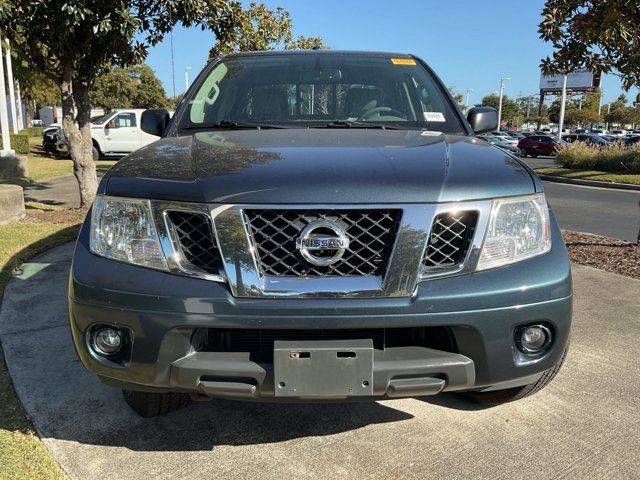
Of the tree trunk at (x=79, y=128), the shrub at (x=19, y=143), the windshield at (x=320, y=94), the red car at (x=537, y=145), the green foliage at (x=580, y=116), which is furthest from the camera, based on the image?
the green foliage at (x=580, y=116)

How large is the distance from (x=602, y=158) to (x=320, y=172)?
20882 mm

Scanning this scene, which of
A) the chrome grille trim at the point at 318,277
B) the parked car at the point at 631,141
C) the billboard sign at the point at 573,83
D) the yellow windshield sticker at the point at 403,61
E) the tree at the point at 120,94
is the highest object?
the billboard sign at the point at 573,83

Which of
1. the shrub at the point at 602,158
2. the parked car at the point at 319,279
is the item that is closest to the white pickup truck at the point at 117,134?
the shrub at the point at 602,158

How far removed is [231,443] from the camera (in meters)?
2.45

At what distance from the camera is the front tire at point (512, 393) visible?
2371mm

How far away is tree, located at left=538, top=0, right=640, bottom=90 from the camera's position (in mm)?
5602

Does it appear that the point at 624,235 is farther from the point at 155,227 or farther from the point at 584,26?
the point at 155,227

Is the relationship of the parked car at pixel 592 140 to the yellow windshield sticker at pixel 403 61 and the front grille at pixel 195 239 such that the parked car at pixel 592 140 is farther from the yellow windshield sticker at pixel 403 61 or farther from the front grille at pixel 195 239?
the front grille at pixel 195 239

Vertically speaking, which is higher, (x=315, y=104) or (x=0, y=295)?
(x=315, y=104)

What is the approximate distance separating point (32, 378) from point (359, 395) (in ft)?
6.84

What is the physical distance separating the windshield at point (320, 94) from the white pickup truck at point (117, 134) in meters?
16.4

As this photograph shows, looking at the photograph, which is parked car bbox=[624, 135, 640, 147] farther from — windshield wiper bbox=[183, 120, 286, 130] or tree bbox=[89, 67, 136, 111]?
tree bbox=[89, 67, 136, 111]

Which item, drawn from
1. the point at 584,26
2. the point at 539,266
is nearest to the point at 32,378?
the point at 539,266

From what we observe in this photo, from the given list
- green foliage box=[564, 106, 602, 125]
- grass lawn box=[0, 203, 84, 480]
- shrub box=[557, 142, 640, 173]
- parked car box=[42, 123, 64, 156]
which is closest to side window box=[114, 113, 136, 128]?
parked car box=[42, 123, 64, 156]
